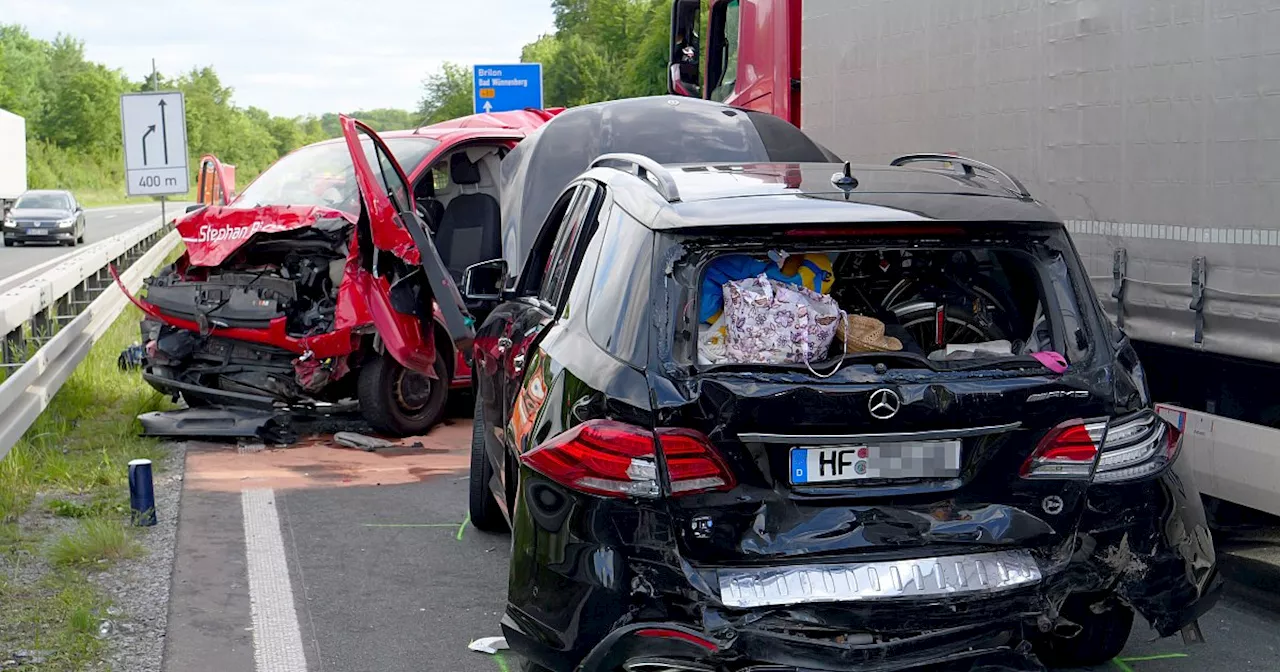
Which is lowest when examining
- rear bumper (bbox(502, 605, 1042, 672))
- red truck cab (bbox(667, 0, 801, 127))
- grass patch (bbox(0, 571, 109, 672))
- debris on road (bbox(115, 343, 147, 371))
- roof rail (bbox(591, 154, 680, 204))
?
grass patch (bbox(0, 571, 109, 672))

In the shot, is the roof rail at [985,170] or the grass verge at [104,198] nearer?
the roof rail at [985,170]

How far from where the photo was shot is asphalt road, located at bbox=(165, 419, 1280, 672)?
5039mm

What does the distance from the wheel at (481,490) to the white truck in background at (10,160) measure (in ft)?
142

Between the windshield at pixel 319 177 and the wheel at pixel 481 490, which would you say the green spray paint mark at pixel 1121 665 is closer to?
the wheel at pixel 481 490

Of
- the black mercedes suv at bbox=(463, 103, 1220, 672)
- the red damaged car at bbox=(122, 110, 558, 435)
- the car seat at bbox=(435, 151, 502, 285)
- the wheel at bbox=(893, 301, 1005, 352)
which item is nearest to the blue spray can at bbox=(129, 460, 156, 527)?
the red damaged car at bbox=(122, 110, 558, 435)

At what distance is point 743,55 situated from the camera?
11.3 meters

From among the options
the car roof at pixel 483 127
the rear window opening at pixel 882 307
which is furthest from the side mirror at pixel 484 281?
the car roof at pixel 483 127

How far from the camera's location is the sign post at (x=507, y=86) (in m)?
25.8

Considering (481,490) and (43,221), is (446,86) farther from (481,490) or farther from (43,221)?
(481,490)

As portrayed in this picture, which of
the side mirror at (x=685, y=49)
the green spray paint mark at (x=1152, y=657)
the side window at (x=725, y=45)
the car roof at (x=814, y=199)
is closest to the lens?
the car roof at (x=814, y=199)

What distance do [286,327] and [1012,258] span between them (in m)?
5.90

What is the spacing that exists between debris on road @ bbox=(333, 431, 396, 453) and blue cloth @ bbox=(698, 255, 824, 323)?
5362mm

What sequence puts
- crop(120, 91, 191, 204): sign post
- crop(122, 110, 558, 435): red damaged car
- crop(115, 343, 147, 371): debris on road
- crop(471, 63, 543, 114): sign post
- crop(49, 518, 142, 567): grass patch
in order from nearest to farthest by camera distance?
1. crop(49, 518, 142, 567): grass patch
2. crop(122, 110, 558, 435): red damaged car
3. crop(115, 343, 147, 371): debris on road
4. crop(120, 91, 191, 204): sign post
5. crop(471, 63, 543, 114): sign post

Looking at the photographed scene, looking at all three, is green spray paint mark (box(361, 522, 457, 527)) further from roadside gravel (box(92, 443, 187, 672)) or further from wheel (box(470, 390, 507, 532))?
roadside gravel (box(92, 443, 187, 672))
